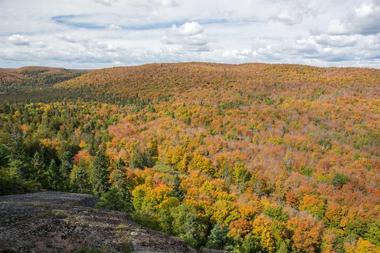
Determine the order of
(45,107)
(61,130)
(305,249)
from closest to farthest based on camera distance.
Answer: (305,249) < (61,130) < (45,107)

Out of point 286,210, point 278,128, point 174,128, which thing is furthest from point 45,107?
point 286,210

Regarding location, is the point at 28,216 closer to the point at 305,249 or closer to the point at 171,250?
the point at 171,250

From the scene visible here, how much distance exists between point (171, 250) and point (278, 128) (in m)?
98.8

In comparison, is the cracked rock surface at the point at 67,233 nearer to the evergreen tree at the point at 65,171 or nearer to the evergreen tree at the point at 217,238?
the evergreen tree at the point at 217,238

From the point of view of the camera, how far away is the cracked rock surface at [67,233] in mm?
28062

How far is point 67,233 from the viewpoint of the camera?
3111cm

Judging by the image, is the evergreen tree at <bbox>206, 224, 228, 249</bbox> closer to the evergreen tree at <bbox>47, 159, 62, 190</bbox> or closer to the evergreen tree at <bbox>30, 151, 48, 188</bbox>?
the evergreen tree at <bbox>47, 159, 62, 190</bbox>

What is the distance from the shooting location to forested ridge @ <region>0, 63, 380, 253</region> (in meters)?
57.8

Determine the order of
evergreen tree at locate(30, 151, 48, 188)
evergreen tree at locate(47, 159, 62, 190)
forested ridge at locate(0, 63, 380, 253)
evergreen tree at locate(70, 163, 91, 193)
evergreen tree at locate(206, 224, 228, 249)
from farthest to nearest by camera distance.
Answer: evergreen tree at locate(47, 159, 62, 190), evergreen tree at locate(30, 151, 48, 188), evergreen tree at locate(70, 163, 91, 193), forested ridge at locate(0, 63, 380, 253), evergreen tree at locate(206, 224, 228, 249)

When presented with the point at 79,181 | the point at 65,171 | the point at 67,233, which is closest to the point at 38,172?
the point at 65,171

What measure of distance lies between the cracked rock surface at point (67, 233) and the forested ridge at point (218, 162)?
11.4 m

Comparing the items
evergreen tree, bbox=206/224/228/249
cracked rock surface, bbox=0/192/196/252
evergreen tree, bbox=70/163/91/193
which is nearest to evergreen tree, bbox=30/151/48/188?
evergreen tree, bbox=70/163/91/193

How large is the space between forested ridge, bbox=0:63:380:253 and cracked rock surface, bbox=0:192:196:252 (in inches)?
449

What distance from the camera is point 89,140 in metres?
101
